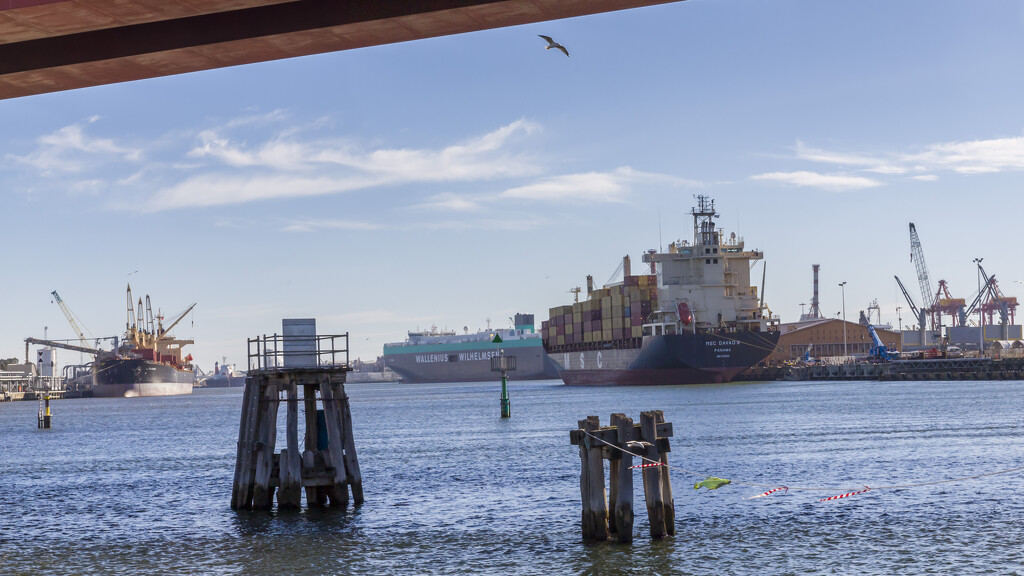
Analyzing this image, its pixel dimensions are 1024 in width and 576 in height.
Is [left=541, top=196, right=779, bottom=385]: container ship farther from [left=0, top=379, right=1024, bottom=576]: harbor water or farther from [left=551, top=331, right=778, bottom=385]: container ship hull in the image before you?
[left=0, top=379, right=1024, bottom=576]: harbor water

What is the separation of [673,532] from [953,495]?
391 inches

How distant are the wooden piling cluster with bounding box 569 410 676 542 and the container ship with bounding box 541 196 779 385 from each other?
315 ft

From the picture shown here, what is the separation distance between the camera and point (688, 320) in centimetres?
11756

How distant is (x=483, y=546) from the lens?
22.1 meters

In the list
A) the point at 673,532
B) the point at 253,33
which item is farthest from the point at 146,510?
the point at 253,33

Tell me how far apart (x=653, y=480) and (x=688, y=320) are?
99207mm

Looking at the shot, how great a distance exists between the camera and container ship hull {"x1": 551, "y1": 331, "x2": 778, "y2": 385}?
4557 inches

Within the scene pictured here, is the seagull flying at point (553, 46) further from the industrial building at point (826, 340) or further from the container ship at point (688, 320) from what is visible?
the industrial building at point (826, 340)

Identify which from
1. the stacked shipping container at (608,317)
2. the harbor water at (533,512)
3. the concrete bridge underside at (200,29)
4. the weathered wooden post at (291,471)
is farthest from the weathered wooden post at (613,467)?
the stacked shipping container at (608,317)

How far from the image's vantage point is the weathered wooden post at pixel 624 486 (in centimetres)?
1923

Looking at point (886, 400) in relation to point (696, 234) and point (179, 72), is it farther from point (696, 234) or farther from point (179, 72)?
point (179, 72)

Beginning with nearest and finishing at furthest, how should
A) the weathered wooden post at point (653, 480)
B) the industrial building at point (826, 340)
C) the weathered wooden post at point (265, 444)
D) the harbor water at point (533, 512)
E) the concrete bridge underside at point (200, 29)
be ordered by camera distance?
1. the concrete bridge underside at point (200, 29)
2. the weathered wooden post at point (653, 480)
3. the harbor water at point (533, 512)
4. the weathered wooden post at point (265, 444)
5. the industrial building at point (826, 340)

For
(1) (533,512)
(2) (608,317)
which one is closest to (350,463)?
(1) (533,512)

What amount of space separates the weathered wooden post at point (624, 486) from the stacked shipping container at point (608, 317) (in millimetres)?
103531
